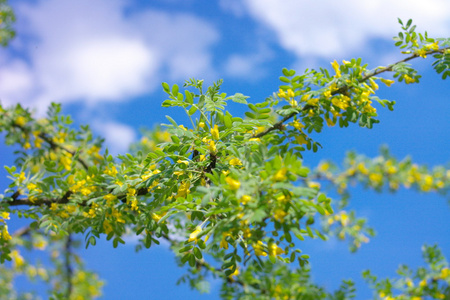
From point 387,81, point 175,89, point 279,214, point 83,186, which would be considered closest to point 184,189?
point 175,89

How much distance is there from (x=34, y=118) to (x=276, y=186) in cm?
316

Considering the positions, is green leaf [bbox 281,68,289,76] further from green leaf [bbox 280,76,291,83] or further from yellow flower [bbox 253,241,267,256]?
yellow flower [bbox 253,241,267,256]

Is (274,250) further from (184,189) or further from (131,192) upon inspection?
(131,192)

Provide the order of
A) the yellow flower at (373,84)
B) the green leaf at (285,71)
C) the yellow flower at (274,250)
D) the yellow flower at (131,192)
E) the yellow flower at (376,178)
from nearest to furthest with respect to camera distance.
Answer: the yellow flower at (274,250), the yellow flower at (131,192), the green leaf at (285,71), the yellow flower at (373,84), the yellow flower at (376,178)

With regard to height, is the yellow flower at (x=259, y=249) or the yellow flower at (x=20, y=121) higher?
the yellow flower at (x=20, y=121)

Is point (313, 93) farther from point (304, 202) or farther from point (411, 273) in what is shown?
point (411, 273)

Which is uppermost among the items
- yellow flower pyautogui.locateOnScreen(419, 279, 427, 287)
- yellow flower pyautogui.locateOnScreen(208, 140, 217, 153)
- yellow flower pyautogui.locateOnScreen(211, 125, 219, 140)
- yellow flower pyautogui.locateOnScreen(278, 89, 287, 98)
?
yellow flower pyautogui.locateOnScreen(278, 89, 287, 98)

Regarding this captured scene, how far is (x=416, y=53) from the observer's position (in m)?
2.38

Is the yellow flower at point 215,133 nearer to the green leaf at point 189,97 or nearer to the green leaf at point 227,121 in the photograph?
the green leaf at point 227,121

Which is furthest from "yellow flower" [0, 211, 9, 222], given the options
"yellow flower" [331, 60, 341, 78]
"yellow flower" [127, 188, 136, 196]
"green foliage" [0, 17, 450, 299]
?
"yellow flower" [331, 60, 341, 78]

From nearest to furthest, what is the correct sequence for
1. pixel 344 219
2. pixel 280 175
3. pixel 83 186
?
pixel 280 175, pixel 83 186, pixel 344 219

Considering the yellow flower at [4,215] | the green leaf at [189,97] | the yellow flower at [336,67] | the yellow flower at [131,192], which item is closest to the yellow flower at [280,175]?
the green leaf at [189,97]

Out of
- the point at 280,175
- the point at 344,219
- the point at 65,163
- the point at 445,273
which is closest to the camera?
the point at 280,175

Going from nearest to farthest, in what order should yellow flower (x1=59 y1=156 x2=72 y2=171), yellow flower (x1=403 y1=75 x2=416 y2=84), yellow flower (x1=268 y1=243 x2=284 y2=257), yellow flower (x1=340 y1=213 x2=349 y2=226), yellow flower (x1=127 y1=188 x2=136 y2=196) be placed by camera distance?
1. yellow flower (x1=268 y1=243 x2=284 y2=257)
2. yellow flower (x1=127 y1=188 x2=136 y2=196)
3. yellow flower (x1=403 y1=75 x2=416 y2=84)
4. yellow flower (x1=59 y1=156 x2=72 y2=171)
5. yellow flower (x1=340 y1=213 x2=349 y2=226)
